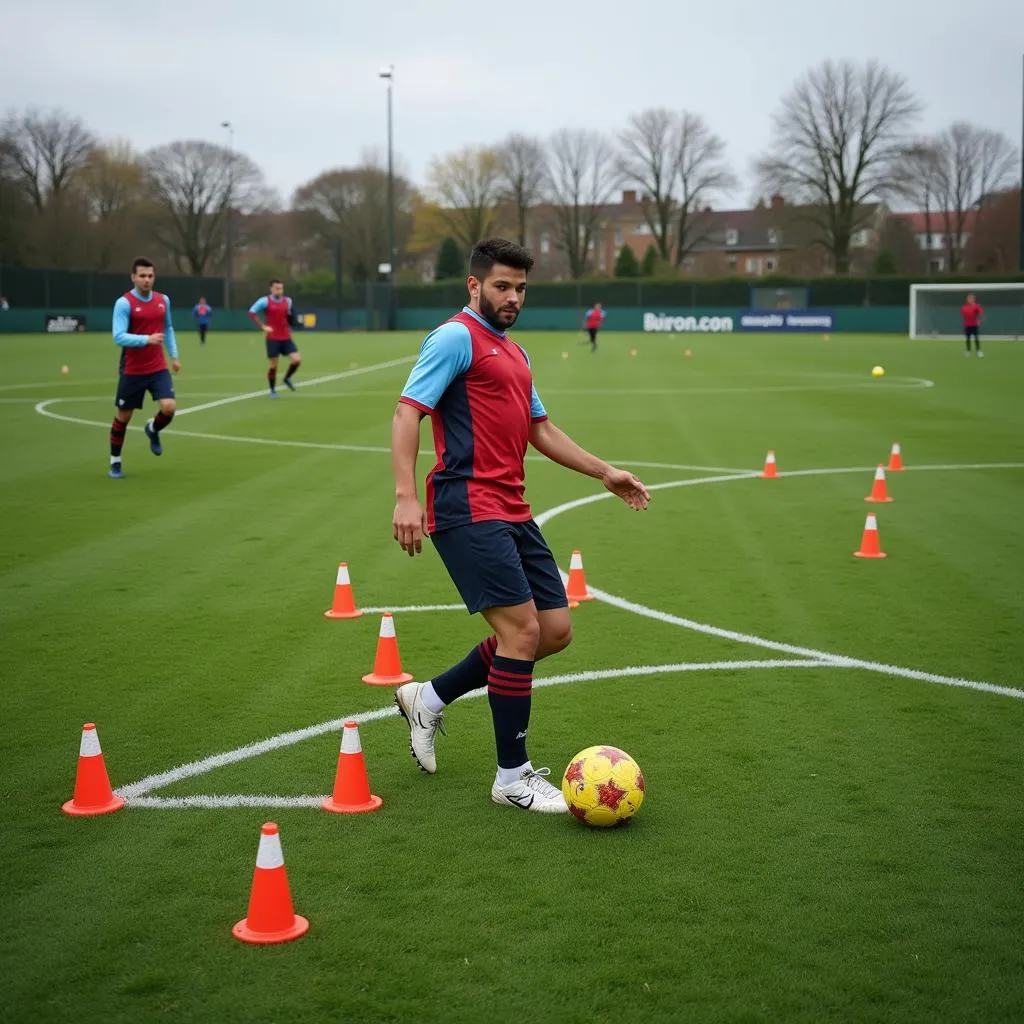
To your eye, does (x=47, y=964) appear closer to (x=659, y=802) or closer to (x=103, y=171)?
(x=659, y=802)

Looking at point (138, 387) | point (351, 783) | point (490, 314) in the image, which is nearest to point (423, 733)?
point (351, 783)

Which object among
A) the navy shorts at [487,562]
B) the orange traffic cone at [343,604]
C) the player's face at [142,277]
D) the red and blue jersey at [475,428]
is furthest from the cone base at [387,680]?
the player's face at [142,277]

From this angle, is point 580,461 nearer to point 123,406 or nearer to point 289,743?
point 289,743

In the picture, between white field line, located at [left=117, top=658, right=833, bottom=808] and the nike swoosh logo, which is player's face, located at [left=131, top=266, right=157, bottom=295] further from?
the nike swoosh logo

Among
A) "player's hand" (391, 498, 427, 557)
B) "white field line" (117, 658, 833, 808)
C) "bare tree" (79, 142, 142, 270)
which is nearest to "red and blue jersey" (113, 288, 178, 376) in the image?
"white field line" (117, 658, 833, 808)

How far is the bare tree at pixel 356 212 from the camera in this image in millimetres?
106938

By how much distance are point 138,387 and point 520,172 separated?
10060 centimetres

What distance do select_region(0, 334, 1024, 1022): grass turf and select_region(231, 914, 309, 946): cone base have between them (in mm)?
48

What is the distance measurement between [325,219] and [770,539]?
10588 centimetres

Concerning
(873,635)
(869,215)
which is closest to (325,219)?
(869,215)

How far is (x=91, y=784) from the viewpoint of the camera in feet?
16.1

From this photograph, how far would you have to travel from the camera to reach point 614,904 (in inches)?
164

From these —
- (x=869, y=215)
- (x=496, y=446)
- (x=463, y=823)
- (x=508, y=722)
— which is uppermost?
(x=869, y=215)

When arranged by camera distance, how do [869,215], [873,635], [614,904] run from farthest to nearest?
[869,215] < [873,635] < [614,904]
